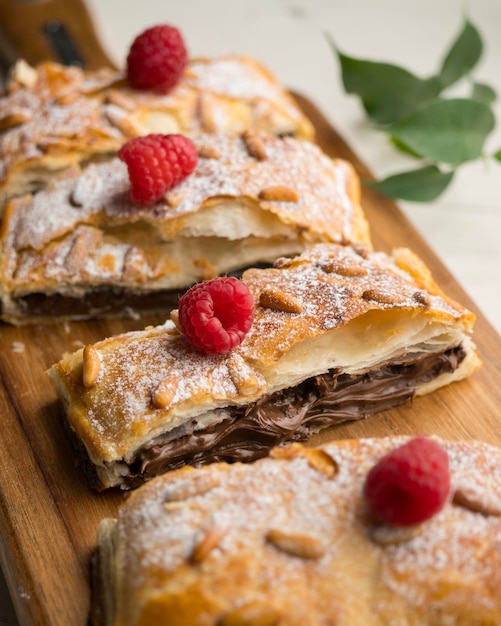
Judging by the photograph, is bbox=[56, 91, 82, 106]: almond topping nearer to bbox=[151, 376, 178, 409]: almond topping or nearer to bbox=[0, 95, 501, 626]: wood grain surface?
bbox=[0, 95, 501, 626]: wood grain surface

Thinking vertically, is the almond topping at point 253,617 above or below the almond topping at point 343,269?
below

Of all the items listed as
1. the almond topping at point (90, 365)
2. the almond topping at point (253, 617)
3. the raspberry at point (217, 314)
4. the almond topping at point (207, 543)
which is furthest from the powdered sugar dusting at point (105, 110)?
the almond topping at point (253, 617)

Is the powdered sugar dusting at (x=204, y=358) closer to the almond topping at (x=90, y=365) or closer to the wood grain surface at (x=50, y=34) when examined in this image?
the almond topping at (x=90, y=365)

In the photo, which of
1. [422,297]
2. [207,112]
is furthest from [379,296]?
[207,112]

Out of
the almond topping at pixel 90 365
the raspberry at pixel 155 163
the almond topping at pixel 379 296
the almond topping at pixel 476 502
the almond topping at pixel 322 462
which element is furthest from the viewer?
the raspberry at pixel 155 163

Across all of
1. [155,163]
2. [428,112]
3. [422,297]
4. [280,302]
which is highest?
[155,163]

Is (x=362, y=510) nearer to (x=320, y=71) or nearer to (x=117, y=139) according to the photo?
(x=117, y=139)

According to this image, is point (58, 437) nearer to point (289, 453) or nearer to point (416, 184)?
point (289, 453)
